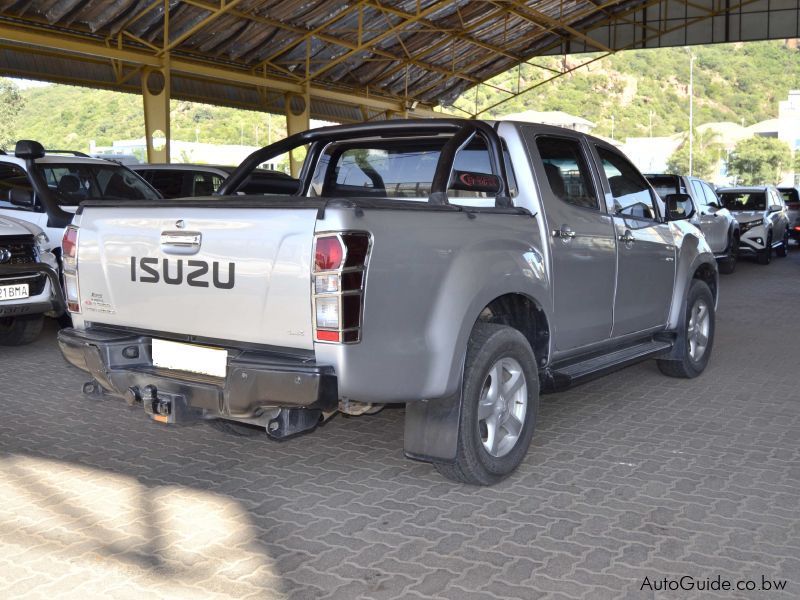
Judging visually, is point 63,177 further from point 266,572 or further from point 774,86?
point 774,86

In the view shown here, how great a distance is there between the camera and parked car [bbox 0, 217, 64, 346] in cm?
762

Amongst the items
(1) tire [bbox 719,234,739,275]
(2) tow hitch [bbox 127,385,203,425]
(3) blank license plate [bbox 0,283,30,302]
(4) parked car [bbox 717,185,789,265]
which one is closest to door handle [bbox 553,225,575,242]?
(2) tow hitch [bbox 127,385,203,425]

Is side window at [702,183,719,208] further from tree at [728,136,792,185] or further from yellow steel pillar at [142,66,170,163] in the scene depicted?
tree at [728,136,792,185]

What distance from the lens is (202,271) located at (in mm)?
3951

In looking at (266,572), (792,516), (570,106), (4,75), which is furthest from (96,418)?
(570,106)

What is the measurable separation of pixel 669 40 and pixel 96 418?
93.7 feet

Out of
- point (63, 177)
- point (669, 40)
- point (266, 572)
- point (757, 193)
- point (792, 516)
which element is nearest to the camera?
point (266, 572)

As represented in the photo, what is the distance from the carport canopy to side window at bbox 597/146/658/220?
48.4 feet

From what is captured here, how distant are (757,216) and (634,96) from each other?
→ 310 ft

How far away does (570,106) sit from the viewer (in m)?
91.9

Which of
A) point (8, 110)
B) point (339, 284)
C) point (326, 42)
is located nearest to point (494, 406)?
point (339, 284)

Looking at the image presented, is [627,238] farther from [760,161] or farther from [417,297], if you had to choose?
[760,161]

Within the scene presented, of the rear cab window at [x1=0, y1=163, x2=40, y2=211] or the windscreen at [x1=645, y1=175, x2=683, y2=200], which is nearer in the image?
the rear cab window at [x1=0, y1=163, x2=40, y2=211]

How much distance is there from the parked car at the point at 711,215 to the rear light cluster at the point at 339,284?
35.7ft
